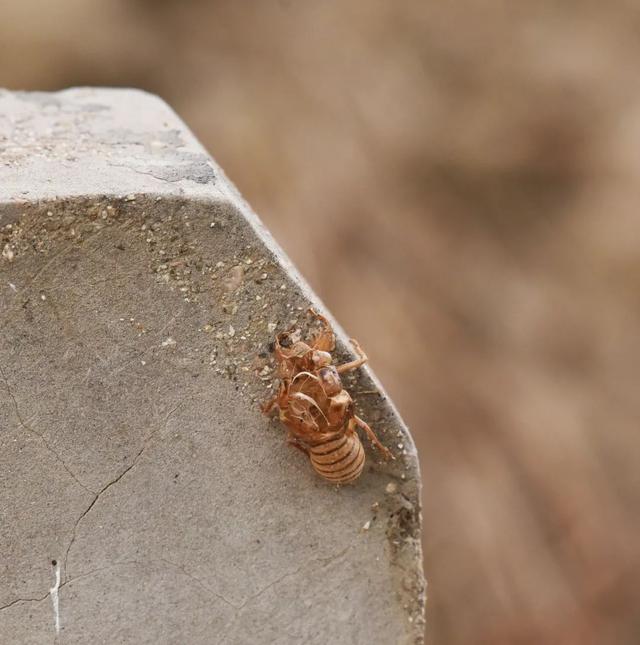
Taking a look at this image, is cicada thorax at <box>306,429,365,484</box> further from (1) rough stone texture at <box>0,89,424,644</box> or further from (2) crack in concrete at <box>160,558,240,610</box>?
(2) crack in concrete at <box>160,558,240,610</box>

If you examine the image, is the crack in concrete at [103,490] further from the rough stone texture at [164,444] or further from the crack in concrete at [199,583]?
the crack in concrete at [199,583]

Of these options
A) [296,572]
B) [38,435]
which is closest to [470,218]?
[296,572]

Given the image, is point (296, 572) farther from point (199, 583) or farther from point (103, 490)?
point (103, 490)

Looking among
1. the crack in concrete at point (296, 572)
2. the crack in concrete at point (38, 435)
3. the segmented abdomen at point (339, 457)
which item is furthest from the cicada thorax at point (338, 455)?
the crack in concrete at point (38, 435)

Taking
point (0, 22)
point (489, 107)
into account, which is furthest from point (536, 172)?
point (0, 22)

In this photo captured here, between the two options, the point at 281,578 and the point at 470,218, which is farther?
the point at 470,218

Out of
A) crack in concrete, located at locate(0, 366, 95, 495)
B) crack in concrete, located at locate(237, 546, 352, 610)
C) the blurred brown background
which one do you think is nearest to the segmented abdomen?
crack in concrete, located at locate(237, 546, 352, 610)

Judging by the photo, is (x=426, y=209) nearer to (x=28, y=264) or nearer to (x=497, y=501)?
(x=497, y=501)
